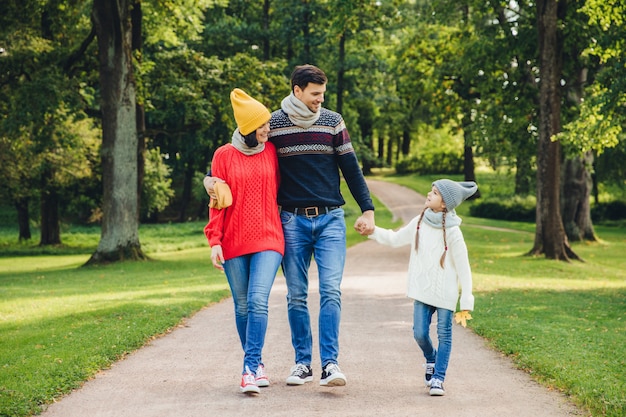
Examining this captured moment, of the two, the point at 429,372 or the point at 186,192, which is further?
the point at 186,192

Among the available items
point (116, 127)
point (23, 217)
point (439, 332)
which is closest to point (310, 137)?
point (439, 332)

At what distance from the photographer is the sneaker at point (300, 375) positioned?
5.91 meters

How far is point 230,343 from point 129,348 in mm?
1023

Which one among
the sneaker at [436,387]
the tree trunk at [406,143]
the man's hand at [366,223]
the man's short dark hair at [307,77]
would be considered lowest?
the sneaker at [436,387]

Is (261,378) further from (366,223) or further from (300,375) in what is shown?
(366,223)

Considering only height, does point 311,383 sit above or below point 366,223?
below

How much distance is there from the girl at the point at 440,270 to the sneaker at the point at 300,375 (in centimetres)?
87

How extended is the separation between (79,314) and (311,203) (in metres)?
5.74

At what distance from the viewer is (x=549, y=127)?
2111 cm

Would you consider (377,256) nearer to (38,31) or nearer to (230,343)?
(38,31)

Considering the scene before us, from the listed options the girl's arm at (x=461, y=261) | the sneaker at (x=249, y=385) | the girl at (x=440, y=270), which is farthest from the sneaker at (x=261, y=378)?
the girl's arm at (x=461, y=261)

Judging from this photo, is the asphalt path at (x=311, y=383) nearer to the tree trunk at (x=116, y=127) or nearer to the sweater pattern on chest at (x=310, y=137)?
the sweater pattern on chest at (x=310, y=137)

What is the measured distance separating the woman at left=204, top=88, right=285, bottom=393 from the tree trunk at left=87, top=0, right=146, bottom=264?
15.7 metres

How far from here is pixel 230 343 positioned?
8078 mm
